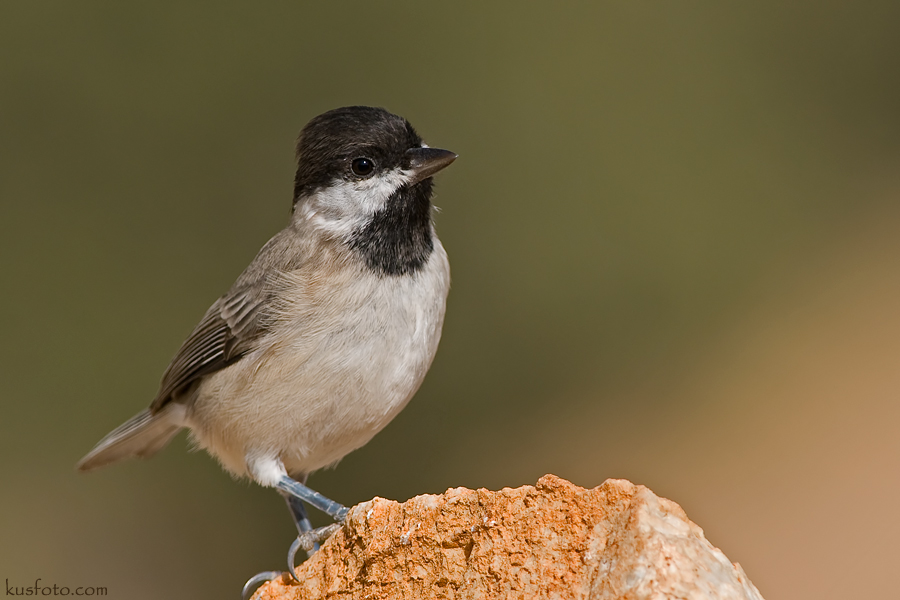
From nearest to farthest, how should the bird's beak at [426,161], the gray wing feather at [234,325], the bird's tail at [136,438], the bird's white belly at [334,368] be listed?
the bird's white belly at [334,368] → the bird's beak at [426,161] → the gray wing feather at [234,325] → the bird's tail at [136,438]

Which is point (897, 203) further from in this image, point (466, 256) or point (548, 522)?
point (548, 522)

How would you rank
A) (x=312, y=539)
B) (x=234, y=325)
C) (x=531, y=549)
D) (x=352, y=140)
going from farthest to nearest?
(x=234, y=325) < (x=352, y=140) < (x=312, y=539) < (x=531, y=549)

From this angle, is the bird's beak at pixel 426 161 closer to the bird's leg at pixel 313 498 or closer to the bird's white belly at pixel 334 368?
the bird's white belly at pixel 334 368

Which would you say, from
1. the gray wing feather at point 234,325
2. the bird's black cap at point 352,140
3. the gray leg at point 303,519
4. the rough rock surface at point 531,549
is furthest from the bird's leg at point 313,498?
the bird's black cap at point 352,140

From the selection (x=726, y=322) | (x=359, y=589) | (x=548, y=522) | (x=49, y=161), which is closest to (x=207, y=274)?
(x=49, y=161)

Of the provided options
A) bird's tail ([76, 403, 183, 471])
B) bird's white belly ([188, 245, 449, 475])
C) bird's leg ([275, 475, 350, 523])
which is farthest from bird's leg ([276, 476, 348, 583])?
bird's tail ([76, 403, 183, 471])

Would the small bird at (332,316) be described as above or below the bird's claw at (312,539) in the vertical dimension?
above

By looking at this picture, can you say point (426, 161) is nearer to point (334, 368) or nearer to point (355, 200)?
point (355, 200)

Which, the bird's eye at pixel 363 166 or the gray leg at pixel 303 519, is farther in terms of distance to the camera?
the bird's eye at pixel 363 166

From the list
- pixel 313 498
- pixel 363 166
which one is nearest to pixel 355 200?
pixel 363 166

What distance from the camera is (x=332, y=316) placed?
Answer: 11.2ft

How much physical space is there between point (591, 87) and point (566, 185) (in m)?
0.97

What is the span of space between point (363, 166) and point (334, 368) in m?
0.88

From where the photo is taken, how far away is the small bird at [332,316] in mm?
3393
